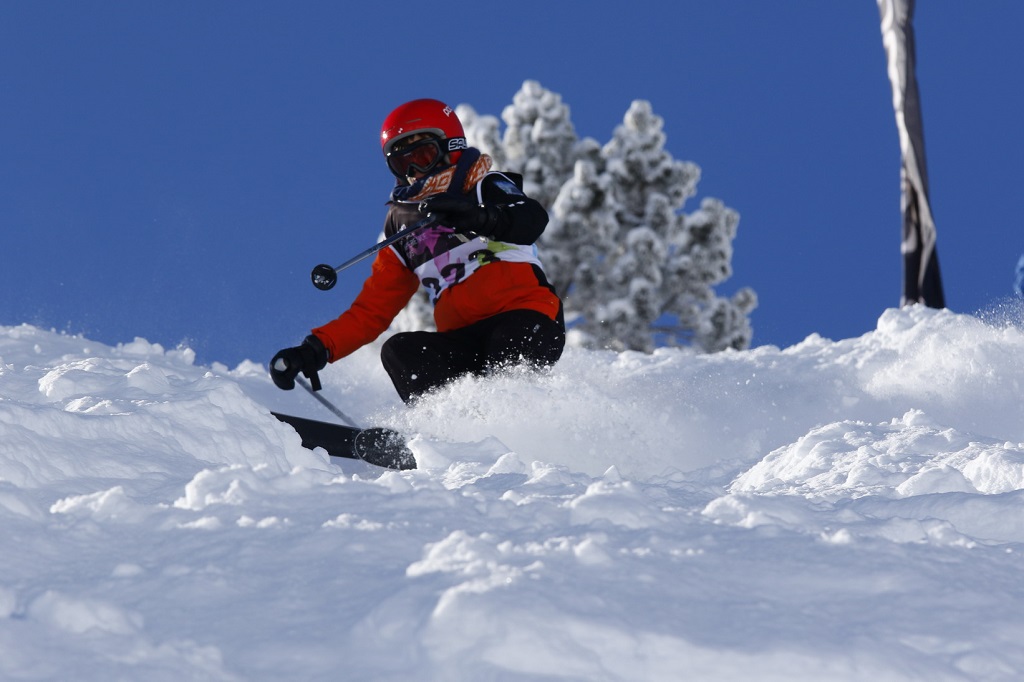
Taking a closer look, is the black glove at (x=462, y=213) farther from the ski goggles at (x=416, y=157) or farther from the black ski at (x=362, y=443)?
the black ski at (x=362, y=443)

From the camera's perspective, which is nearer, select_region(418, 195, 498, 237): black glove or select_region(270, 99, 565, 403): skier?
select_region(418, 195, 498, 237): black glove

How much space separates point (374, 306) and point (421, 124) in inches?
38.1

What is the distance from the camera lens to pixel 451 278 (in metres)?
5.33

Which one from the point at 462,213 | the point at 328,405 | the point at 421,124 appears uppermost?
the point at 421,124

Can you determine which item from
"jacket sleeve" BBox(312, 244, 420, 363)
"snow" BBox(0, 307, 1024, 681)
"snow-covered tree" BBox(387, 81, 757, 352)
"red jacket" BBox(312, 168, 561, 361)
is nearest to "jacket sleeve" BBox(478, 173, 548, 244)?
"red jacket" BBox(312, 168, 561, 361)

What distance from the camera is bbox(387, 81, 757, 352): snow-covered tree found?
62.2ft

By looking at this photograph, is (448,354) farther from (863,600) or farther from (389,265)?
(863,600)

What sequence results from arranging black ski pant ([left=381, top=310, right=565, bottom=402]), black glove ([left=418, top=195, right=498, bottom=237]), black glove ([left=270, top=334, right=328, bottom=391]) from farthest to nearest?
black glove ([left=270, top=334, right=328, bottom=391]) → black ski pant ([left=381, top=310, right=565, bottom=402]) → black glove ([left=418, top=195, right=498, bottom=237])

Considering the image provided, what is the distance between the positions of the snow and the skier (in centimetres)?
151

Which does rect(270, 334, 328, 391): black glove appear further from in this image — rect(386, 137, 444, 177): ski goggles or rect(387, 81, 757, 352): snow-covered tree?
rect(387, 81, 757, 352): snow-covered tree

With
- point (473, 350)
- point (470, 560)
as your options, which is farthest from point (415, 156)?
point (470, 560)

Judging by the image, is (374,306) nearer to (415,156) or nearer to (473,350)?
(473,350)

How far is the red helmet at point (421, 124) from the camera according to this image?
525cm

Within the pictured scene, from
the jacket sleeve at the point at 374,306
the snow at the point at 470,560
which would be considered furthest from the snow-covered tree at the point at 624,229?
the snow at the point at 470,560
